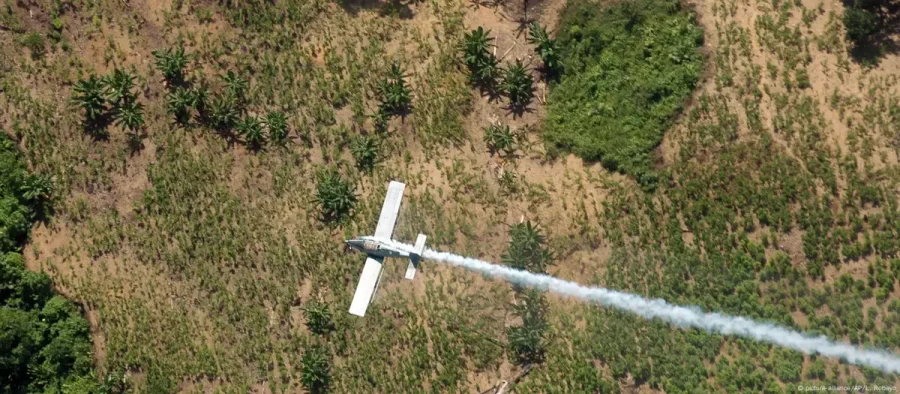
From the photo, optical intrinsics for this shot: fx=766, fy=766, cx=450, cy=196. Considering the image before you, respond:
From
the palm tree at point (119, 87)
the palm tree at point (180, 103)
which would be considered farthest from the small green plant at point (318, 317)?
the palm tree at point (119, 87)

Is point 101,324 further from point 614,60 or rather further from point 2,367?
point 614,60

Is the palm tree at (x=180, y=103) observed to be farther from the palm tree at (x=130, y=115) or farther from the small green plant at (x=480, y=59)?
the small green plant at (x=480, y=59)

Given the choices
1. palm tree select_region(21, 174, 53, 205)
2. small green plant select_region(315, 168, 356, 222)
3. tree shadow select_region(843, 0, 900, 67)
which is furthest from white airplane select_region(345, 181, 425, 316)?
tree shadow select_region(843, 0, 900, 67)

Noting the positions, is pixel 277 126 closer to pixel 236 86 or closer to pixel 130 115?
pixel 236 86

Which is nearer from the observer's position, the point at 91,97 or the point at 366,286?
the point at 366,286

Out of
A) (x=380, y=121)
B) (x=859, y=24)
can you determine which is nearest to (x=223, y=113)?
(x=380, y=121)

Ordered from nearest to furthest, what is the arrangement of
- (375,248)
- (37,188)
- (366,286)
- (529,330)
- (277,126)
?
(529,330) → (375,248) → (366,286) → (37,188) → (277,126)

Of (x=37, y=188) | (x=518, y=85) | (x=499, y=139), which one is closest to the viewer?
(x=499, y=139)
